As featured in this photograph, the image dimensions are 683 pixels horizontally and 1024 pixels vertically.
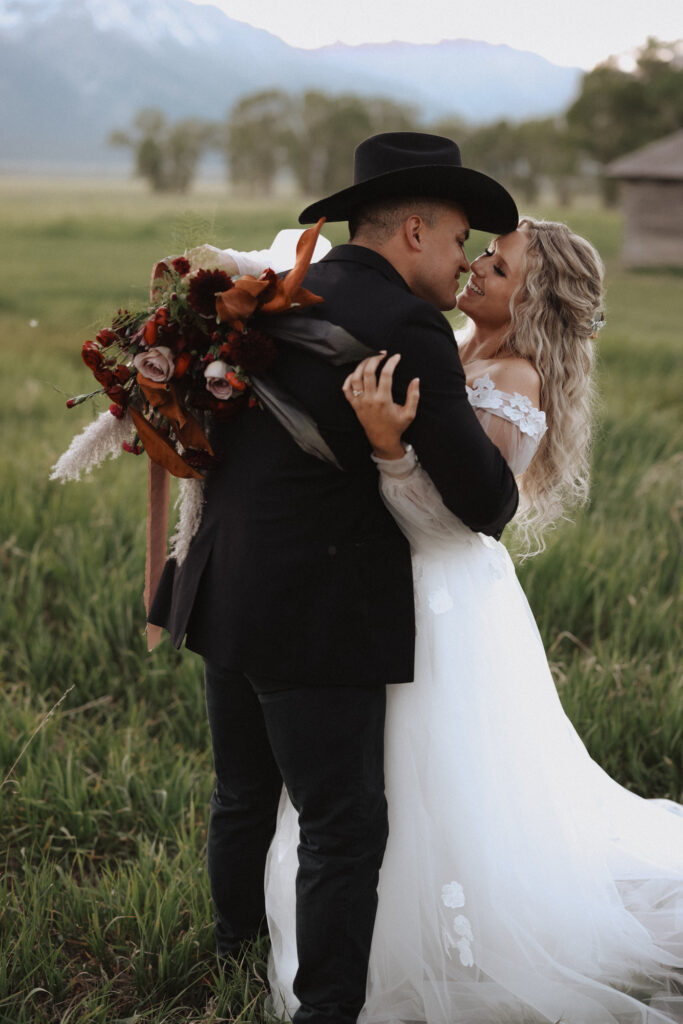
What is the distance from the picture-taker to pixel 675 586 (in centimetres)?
479

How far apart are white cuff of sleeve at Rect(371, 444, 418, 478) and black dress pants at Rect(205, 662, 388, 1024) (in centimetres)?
52

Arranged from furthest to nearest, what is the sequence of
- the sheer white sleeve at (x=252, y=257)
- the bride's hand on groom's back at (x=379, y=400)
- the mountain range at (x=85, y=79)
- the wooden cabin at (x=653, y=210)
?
the mountain range at (x=85, y=79), the wooden cabin at (x=653, y=210), the sheer white sleeve at (x=252, y=257), the bride's hand on groom's back at (x=379, y=400)

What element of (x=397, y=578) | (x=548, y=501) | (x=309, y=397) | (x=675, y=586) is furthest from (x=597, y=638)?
(x=309, y=397)

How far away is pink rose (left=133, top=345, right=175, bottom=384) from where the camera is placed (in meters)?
2.06

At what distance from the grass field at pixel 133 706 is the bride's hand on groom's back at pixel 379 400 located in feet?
2.17

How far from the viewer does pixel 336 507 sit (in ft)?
7.13

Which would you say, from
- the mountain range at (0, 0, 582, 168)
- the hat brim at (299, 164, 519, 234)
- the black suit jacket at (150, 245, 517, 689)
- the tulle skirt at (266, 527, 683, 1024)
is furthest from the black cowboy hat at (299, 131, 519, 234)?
the mountain range at (0, 0, 582, 168)

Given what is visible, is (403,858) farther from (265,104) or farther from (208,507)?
(265,104)

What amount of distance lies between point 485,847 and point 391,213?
161 cm

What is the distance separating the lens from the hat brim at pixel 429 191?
6.90 ft

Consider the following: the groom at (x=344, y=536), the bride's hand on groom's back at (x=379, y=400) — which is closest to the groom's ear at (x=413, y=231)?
the groom at (x=344, y=536)

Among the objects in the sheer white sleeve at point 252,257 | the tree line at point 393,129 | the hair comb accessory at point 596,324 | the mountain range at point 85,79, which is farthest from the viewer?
the mountain range at point 85,79

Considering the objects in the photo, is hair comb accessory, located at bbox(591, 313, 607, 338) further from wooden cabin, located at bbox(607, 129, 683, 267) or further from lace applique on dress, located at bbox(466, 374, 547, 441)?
wooden cabin, located at bbox(607, 129, 683, 267)

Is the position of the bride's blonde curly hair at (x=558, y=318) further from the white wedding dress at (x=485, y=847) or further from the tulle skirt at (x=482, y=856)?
the tulle skirt at (x=482, y=856)
